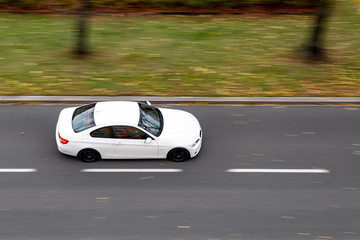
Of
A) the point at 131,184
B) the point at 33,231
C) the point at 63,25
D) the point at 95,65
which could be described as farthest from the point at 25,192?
the point at 63,25

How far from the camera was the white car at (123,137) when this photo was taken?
11898 millimetres

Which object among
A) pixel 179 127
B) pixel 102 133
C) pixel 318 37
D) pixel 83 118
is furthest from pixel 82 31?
pixel 318 37

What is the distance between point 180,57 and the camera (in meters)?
18.0

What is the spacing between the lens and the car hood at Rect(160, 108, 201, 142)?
40.0 feet

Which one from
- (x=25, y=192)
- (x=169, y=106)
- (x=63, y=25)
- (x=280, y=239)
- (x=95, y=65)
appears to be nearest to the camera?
(x=280, y=239)

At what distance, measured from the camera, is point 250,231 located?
10.1 meters

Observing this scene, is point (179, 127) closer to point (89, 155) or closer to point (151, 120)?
point (151, 120)

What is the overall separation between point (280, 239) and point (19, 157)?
6735 mm

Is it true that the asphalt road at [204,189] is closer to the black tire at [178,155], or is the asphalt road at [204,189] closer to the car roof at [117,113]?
the black tire at [178,155]

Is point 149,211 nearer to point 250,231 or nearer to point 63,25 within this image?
point 250,231

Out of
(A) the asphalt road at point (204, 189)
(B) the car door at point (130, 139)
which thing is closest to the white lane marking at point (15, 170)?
(A) the asphalt road at point (204, 189)

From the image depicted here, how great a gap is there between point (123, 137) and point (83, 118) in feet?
4.08

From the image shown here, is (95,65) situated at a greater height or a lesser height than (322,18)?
lesser

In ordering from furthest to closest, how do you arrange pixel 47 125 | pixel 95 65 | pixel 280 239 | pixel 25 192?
pixel 95 65
pixel 47 125
pixel 25 192
pixel 280 239
